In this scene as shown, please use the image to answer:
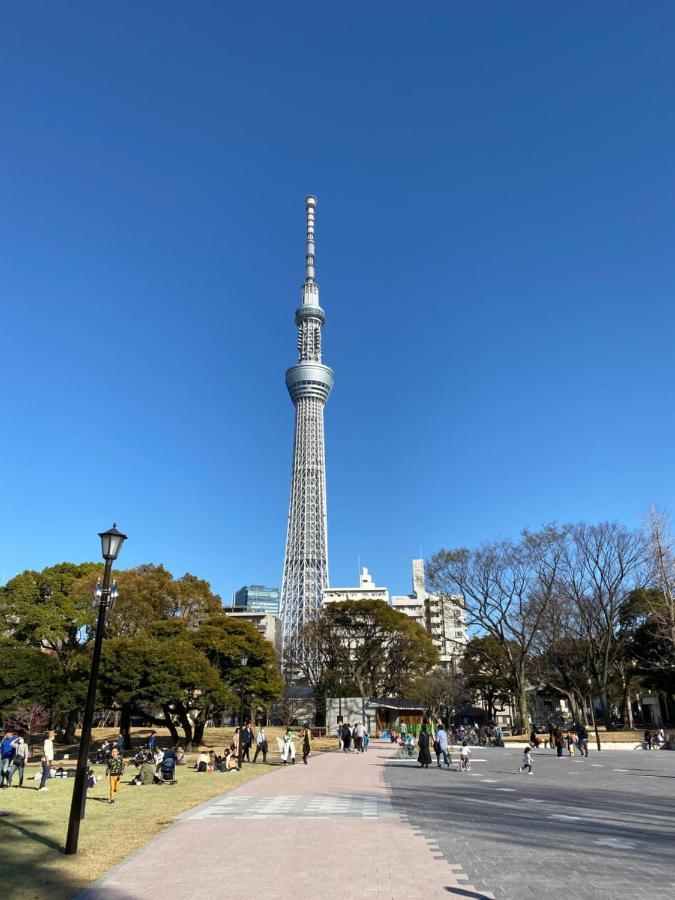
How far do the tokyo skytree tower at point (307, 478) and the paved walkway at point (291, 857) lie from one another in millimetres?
73816

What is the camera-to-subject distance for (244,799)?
50.4ft

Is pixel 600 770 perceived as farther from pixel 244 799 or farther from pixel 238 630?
pixel 238 630

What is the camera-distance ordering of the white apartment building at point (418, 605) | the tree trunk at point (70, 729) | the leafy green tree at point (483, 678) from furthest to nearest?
the white apartment building at point (418, 605), the leafy green tree at point (483, 678), the tree trunk at point (70, 729)

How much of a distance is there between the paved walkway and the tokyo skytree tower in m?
73.8

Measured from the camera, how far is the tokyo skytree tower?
99.3 m

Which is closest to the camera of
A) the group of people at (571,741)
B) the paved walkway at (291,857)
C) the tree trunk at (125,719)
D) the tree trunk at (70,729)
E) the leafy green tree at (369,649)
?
the paved walkway at (291,857)

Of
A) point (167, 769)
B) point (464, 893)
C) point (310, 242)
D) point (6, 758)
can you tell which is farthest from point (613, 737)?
point (310, 242)

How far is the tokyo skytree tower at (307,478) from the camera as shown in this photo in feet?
326

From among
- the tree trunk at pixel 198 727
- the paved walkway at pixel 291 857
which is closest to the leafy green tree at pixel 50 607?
the tree trunk at pixel 198 727

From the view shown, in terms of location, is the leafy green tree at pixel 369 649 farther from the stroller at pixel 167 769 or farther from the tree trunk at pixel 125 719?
the stroller at pixel 167 769

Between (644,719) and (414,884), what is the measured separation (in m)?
74.1

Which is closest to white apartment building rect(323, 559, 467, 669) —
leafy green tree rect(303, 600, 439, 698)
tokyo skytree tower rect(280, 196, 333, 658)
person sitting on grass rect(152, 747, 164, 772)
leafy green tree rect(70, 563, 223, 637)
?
tokyo skytree tower rect(280, 196, 333, 658)

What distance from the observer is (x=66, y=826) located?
11.4 meters

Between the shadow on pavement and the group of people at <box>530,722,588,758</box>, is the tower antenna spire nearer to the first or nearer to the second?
the group of people at <box>530,722,588,758</box>
